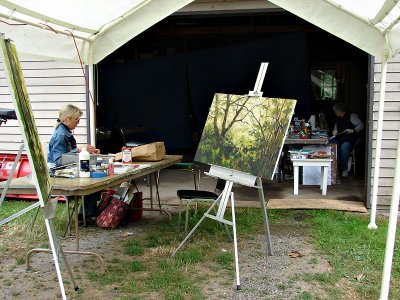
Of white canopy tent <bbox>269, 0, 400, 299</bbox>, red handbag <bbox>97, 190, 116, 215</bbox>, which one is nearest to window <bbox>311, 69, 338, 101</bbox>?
white canopy tent <bbox>269, 0, 400, 299</bbox>

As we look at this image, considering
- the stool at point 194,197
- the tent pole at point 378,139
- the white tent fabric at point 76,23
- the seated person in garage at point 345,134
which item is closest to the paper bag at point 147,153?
the stool at point 194,197

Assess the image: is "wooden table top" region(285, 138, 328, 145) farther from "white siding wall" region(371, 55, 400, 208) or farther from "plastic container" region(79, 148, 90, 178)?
"plastic container" region(79, 148, 90, 178)

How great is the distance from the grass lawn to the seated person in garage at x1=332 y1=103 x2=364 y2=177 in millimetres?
2638

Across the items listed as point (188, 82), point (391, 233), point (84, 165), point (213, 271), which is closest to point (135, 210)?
point (84, 165)

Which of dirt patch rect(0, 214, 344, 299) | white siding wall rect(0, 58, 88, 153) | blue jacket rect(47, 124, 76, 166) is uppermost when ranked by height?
white siding wall rect(0, 58, 88, 153)

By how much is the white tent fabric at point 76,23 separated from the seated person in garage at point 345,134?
174 inches

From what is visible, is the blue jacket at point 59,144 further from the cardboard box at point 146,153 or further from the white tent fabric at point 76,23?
the white tent fabric at point 76,23

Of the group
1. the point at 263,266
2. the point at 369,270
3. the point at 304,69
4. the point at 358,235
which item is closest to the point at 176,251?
the point at 263,266

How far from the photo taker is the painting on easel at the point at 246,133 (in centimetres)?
421

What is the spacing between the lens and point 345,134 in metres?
8.55

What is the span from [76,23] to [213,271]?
2.69 meters

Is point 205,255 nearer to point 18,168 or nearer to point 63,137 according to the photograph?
point 63,137

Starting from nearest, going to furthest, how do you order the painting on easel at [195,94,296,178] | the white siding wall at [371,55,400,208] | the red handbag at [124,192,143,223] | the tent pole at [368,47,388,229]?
the painting on easel at [195,94,296,178]
the tent pole at [368,47,388,229]
the red handbag at [124,192,143,223]
the white siding wall at [371,55,400,208]

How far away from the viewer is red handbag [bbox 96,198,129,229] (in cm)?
544
